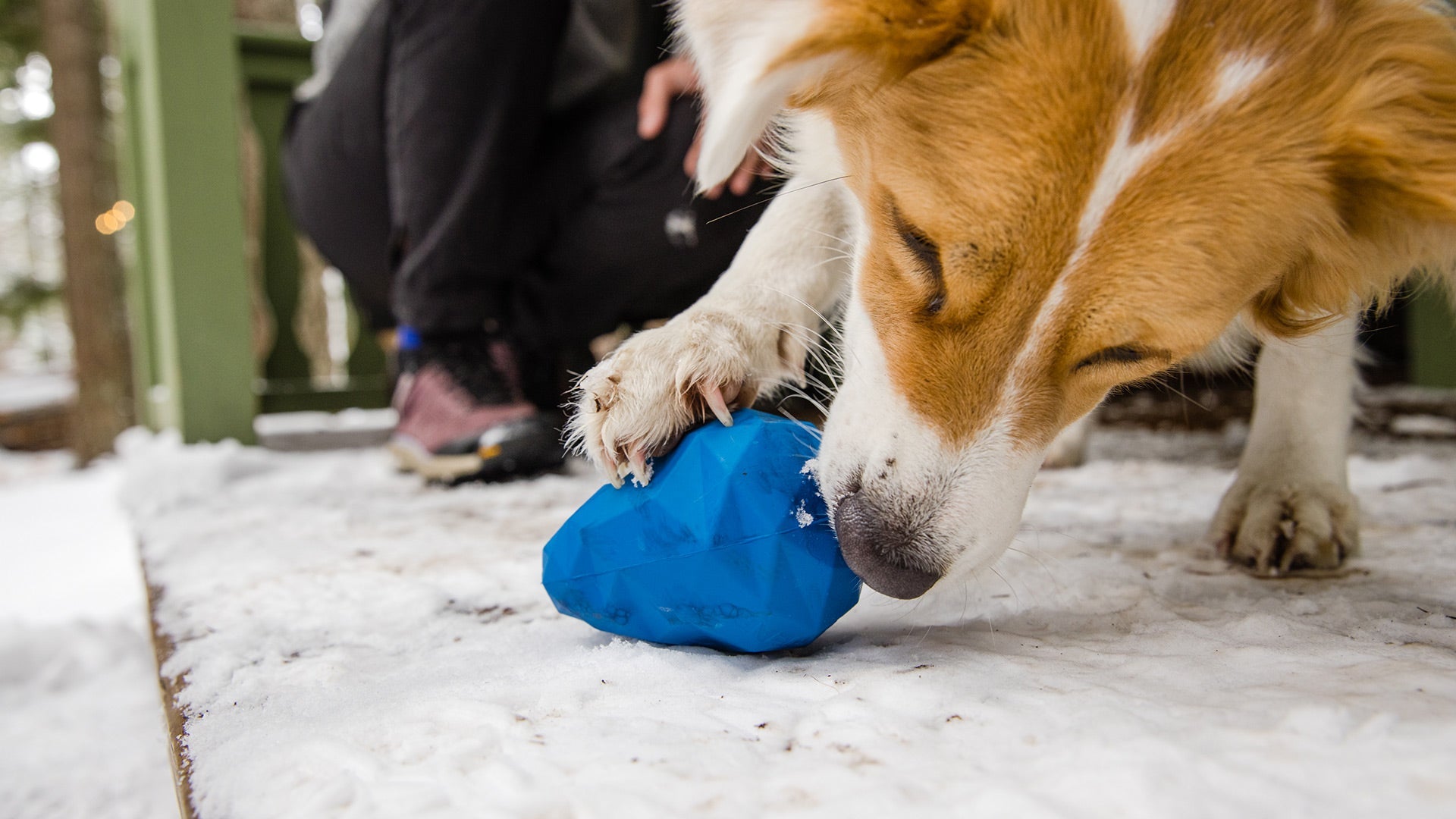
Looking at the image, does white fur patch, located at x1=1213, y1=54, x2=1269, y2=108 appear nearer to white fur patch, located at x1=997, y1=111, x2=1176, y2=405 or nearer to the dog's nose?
white fur patch, located at x1=997, y1=111, x2=1176, y2=405

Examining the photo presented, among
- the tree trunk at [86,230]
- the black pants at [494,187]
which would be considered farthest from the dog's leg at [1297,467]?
the tree trunk at [86,230]

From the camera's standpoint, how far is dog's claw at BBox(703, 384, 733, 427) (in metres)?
1.04

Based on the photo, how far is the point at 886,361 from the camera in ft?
3.30

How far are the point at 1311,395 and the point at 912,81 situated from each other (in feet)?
3.02

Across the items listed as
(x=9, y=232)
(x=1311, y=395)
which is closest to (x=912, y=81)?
(x=1311, y=395)

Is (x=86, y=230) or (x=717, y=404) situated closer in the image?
(x=717, y=404)

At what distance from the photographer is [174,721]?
824mm

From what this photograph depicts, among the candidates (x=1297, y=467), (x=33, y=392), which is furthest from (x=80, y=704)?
(x=33, y=392)

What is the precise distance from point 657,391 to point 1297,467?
103 cm

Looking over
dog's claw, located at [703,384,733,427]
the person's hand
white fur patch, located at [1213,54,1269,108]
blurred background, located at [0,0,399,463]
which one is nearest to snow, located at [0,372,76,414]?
blurred background, located at [0,0,399,463]

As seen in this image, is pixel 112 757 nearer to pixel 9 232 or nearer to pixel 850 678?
pixel 850 678

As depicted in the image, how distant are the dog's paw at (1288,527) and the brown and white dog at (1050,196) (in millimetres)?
388

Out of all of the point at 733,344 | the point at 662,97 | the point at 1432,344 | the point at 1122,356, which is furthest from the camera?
the point at 1432,344

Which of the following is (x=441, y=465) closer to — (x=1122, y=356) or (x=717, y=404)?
(x=717, y=404)
